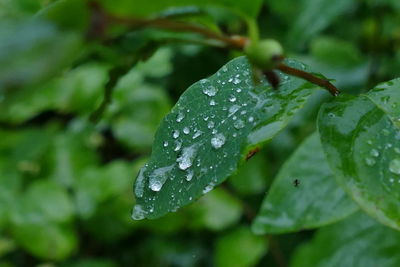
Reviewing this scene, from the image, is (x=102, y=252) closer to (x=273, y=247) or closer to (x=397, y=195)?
(x=273, y=247)

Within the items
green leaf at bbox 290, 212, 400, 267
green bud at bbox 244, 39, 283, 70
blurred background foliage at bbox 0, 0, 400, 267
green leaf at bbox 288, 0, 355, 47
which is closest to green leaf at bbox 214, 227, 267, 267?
blurred background foliage at bbox 0, 0, 400, 267

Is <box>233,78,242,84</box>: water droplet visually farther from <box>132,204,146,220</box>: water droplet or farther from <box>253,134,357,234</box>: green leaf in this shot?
<box>253,134,357,234</box>: green leaf

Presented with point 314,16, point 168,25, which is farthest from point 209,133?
point 314,16

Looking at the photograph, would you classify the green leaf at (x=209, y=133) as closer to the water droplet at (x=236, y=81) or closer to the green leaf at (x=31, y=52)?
the water droplet at (x=236, y=81)

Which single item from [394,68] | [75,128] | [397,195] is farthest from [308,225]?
[75,128]

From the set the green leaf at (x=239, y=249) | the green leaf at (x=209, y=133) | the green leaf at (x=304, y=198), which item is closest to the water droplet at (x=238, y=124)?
the green leaf at (x=209, y=133)
